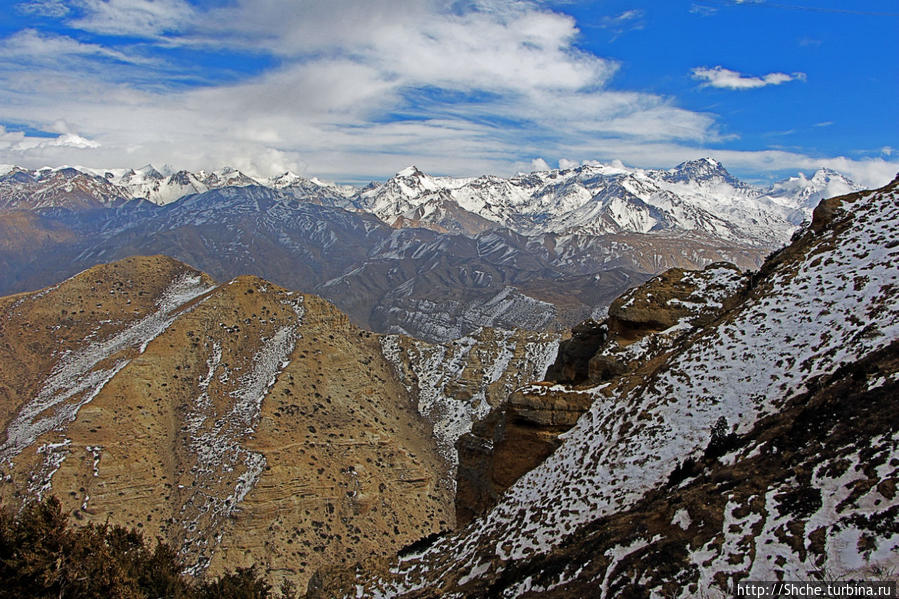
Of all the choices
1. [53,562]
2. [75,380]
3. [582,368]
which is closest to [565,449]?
[582,368]

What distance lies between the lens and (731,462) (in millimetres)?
18797

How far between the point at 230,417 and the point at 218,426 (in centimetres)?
251

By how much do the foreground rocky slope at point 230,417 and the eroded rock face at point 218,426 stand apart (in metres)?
0.29

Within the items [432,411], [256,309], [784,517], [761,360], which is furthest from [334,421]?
[784,517]

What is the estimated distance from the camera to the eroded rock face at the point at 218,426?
7962 centimetres

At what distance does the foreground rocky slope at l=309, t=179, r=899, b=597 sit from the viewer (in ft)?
42.7

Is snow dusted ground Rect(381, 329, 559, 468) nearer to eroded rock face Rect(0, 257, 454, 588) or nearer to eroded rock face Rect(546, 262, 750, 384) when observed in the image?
eroded rock face Rect(0, 257, 454, 588)

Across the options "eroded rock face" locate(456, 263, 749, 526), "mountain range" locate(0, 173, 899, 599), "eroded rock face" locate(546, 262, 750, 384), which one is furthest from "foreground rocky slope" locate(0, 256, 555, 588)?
"eroded rock face" locate(546, 262, 750, 384)

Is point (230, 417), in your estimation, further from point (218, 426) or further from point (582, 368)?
point (582, 368)

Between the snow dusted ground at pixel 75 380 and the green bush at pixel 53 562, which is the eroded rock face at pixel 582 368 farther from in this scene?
the snow dusted ground at pixel 75 380

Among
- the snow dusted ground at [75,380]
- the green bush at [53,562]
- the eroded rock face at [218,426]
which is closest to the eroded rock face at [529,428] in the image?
the green bush at [53,562]

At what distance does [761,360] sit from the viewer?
78.8 feet

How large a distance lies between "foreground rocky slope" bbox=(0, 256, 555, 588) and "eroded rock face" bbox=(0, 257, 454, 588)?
29cm

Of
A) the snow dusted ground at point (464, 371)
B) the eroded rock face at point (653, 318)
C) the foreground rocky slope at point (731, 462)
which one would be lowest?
the foreground rocky slope at point (731, 462)
